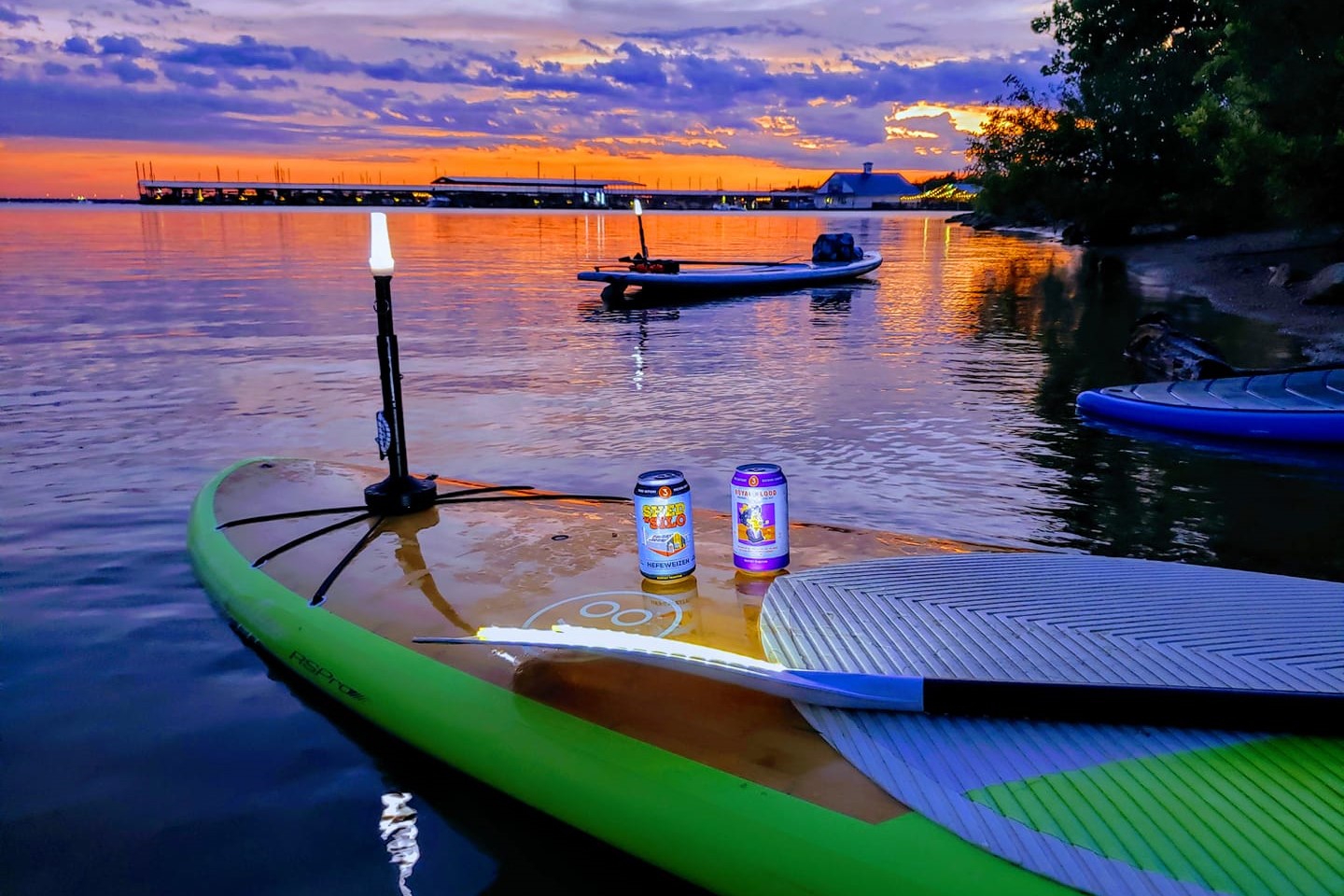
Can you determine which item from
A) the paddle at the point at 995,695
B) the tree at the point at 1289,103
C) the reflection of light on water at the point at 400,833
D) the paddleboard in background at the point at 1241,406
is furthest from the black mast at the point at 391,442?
the tree at the point at 1289,103

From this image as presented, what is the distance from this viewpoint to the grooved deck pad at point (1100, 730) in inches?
79.9

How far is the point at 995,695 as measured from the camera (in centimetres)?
249

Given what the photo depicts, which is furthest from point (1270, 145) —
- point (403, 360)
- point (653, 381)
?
point (403, 360)

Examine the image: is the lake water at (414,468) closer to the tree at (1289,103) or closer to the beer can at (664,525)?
the beer can at (664,525)

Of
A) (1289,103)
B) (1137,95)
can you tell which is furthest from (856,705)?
(1137,95)

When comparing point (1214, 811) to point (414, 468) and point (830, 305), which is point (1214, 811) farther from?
point (830, 305)

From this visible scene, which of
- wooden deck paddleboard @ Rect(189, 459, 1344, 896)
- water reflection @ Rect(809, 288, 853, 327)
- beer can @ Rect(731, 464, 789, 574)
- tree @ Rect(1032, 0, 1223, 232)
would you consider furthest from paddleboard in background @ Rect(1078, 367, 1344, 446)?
tree @ Rect(1032, 0, 1223, 232)

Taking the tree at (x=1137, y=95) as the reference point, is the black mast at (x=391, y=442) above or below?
below

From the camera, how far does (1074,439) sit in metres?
9.47

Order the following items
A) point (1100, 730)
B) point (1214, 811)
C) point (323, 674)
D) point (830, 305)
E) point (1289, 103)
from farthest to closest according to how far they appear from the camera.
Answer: point (830, 305)
point (1289, 103)
point (323, 674)
point (1100, 730)
point (1214, 811)

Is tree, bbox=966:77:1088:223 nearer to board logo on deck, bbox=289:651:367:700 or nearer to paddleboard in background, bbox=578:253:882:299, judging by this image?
paddleboard in background, bbox=578:253:882:299

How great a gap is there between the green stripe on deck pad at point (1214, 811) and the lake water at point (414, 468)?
5.06 ft

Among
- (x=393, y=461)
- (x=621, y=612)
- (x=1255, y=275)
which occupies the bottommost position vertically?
(x=621, y=612)

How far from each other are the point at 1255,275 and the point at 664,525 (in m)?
26.5
